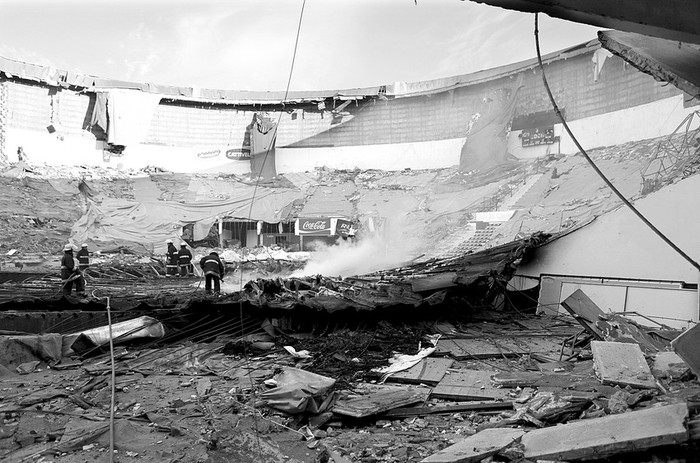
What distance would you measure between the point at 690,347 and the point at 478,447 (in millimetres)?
1754

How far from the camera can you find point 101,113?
31.6 meters

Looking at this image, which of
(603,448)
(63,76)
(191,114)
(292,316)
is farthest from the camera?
(191,114)

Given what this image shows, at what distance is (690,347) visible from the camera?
12.0 feet

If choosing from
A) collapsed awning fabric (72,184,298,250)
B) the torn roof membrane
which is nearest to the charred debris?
the torn roof membrane

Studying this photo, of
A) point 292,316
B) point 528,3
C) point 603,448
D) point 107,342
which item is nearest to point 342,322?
point 292,316

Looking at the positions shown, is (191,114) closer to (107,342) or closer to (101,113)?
(101,113)

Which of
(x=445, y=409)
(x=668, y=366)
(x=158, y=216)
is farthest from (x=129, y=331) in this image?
(x=158, y=216)

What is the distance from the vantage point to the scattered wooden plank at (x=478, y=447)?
11.7 ft

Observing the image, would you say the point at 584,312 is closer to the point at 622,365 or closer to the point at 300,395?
the point at 622,365

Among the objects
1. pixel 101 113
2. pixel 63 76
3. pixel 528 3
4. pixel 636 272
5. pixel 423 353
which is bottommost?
pixel 423 353

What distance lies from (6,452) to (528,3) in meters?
5.25

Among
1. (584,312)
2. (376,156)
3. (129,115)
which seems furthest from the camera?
(376,156)

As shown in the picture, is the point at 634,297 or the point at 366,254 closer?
the point at 634,297

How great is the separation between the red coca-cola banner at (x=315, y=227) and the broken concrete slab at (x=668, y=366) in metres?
21.0
